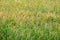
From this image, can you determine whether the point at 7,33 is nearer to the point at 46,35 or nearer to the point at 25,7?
the point at 46,35

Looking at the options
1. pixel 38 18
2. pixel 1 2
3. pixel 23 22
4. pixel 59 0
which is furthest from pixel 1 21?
pixel 59 0

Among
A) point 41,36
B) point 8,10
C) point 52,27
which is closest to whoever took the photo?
point 41,36

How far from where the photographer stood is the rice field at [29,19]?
4.54m

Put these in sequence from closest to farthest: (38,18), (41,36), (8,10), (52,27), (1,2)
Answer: (41,36) < (52,27) < (38,18) < (8,10) < (1,2)

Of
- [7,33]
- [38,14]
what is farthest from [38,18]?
[7,33]

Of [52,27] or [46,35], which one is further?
[52,27]

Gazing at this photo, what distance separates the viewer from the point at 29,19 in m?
5.34

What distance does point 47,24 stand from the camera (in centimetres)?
521

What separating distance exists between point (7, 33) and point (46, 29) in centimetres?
80

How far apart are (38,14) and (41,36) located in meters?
1.26

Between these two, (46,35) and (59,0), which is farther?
(59,0)

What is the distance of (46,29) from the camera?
4770 mm

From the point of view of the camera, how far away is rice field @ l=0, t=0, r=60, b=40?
4.54 m

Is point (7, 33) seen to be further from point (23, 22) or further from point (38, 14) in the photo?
point (38, 14)
